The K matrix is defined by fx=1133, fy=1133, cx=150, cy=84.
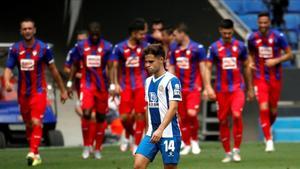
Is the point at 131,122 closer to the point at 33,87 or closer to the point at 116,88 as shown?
the point at 116,88

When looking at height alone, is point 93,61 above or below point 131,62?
above

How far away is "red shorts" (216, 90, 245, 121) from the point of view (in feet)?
58.7

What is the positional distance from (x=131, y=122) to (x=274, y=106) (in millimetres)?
2600

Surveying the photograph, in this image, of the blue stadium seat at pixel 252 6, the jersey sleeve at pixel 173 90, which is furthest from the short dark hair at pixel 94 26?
the blue stadium seat at pixel 252 6

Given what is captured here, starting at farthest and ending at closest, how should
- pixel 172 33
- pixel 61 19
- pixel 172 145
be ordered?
pixel 61 19, pixel 172 33, pixel 172 145

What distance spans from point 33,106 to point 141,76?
286 cm

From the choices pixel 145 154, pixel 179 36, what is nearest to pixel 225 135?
pixel 179 36

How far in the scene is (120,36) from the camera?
1125 inches

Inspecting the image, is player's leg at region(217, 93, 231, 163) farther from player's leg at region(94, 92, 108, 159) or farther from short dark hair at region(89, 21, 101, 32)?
short dark hair at region(89, 21, 101, 32)

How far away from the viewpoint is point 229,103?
59.4 feet

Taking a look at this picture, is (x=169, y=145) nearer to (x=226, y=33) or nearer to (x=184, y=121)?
(x=226, y=33)

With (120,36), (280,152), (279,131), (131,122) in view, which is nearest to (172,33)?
(131,122)

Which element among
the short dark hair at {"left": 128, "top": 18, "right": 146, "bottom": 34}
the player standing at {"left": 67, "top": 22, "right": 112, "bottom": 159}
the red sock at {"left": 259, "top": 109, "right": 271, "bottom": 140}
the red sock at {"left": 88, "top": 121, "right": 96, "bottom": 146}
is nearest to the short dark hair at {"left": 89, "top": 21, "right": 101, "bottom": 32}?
the player standing at {"left": 67, "top": 22, "right": 112, "bottom": 159}

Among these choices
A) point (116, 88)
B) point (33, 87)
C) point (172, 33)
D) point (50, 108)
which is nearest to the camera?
point (33, 87)
